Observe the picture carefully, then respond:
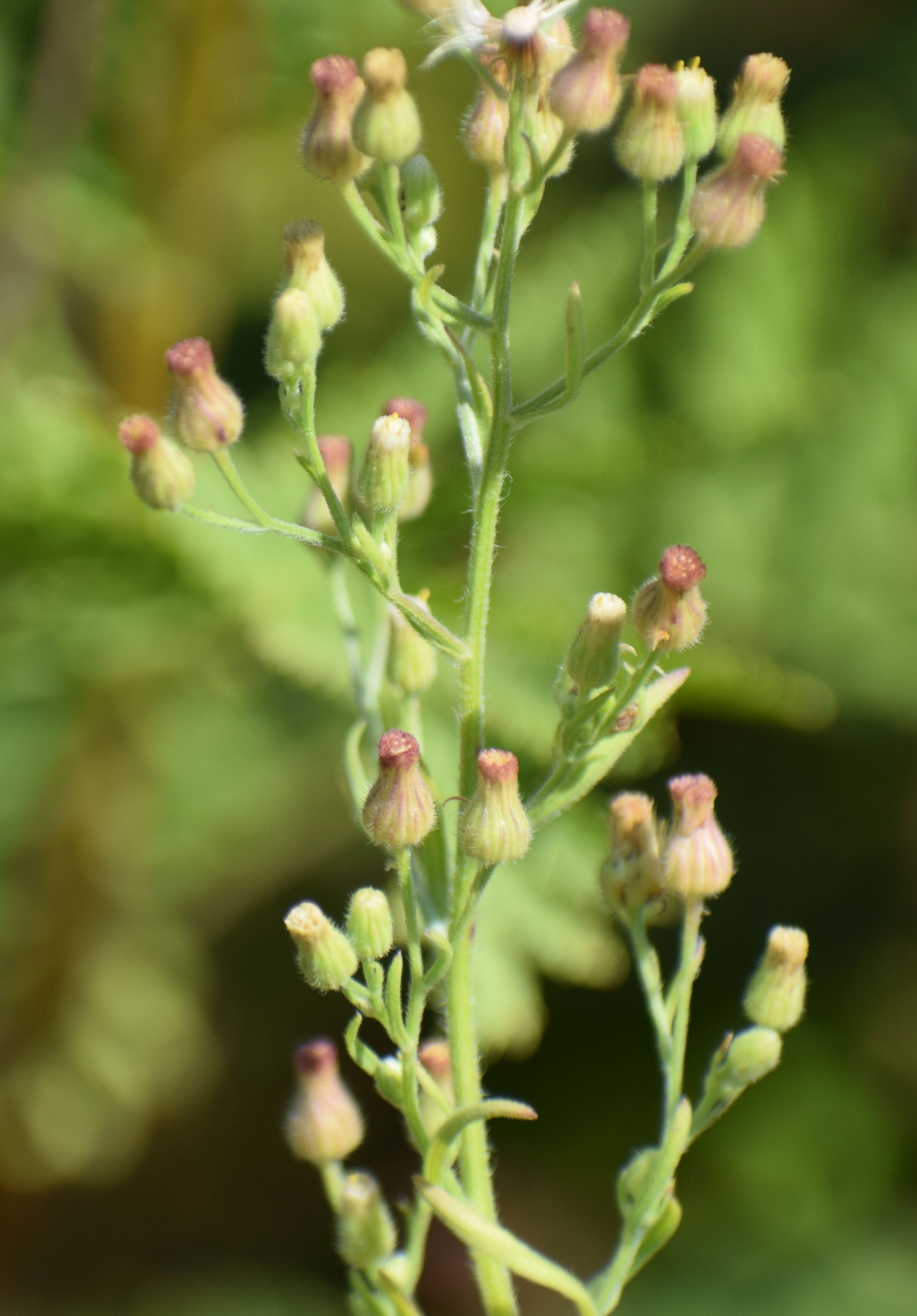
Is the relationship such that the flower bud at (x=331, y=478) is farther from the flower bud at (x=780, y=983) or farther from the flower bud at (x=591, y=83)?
the flower bud at (x=780, y=983)

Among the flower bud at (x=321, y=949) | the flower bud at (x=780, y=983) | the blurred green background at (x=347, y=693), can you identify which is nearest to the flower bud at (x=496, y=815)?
the flower bud at (x=321, y=949)

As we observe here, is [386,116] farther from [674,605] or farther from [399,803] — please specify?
[399,803]

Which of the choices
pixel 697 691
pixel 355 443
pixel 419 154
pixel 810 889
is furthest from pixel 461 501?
pixel 810 889

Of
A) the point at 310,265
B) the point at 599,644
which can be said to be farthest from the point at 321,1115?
the point at 310,265

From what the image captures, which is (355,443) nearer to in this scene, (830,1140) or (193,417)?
(193,417)

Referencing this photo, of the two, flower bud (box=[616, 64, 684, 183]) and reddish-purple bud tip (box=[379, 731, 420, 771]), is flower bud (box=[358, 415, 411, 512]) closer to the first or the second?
reddish-purple bud tip (box=[379, 731, 420, 771])

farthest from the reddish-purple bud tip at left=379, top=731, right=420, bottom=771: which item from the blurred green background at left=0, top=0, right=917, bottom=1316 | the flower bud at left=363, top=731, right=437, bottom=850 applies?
the blurred green background at left=0, top=0, right=917, bottom=1316
